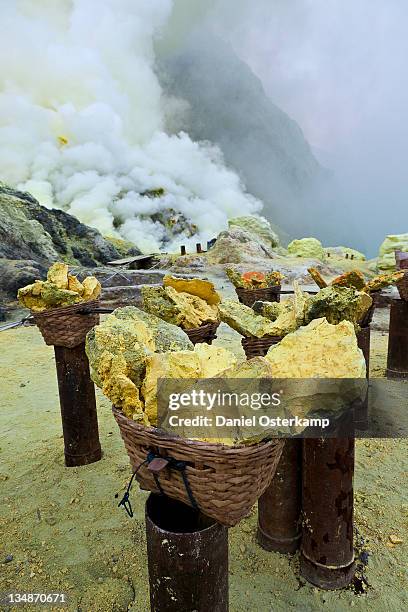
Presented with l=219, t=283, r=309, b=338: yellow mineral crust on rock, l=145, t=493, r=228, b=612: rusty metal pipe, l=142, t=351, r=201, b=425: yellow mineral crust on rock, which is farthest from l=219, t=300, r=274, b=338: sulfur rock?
l=145, t=493, r=228, b=612: rusty metal pipe

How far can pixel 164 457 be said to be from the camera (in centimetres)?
113

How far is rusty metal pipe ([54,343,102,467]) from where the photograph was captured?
290 cm

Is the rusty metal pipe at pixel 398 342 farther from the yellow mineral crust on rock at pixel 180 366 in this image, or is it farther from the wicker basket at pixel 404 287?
the yellow mineral crust on rock at pixel 180 366

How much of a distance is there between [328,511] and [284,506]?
0.81 feet

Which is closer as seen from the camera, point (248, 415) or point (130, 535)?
point (248, 415)

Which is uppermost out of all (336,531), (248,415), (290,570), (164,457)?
(248,415)

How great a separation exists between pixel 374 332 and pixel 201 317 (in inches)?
205

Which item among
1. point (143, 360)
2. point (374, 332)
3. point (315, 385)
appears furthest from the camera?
point (374, 332)

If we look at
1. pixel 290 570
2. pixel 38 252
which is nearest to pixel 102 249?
pixel 38 252

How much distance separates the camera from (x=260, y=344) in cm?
191

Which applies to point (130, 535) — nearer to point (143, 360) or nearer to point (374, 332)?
point (143, 360)

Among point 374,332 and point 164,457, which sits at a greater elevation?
point 164,457

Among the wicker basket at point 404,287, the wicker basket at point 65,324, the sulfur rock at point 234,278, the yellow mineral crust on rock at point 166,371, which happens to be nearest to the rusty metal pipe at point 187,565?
the yellow mineral crust on rock at point 166,371

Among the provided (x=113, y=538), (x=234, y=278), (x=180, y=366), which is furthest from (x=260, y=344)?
(x=234, y=278)
